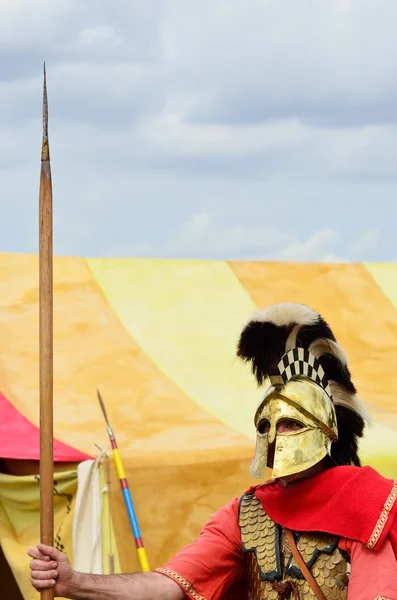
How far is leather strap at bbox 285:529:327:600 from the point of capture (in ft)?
10.0

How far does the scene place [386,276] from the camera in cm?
757

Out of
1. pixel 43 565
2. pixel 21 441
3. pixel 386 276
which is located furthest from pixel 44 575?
pixel 386 276

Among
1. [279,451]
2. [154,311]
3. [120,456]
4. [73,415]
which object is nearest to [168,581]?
[279,451]

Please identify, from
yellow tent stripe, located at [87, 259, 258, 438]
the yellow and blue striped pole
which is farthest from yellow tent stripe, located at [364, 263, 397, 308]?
the yellow and blue striped pole

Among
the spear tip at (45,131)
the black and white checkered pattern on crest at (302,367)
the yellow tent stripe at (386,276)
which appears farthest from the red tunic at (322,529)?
the yellow tent stripe at (386,276)

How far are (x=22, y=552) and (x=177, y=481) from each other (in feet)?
2.78

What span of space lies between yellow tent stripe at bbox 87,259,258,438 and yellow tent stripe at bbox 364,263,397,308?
96cm

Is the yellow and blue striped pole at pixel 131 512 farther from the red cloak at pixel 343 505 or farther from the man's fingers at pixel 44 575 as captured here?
the man's fingers at pixel 44 575

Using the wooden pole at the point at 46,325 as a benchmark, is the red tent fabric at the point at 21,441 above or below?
below

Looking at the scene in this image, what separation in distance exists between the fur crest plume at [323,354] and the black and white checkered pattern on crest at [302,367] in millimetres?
29

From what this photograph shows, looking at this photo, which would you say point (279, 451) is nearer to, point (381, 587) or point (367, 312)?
point (381, 587)

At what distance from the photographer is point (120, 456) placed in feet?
17.9

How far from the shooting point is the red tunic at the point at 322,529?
2.94 m

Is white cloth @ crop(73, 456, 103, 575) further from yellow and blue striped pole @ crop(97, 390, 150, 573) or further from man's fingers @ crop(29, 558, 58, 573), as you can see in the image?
man's fingers @ crop(29, 558, 58, 573)
